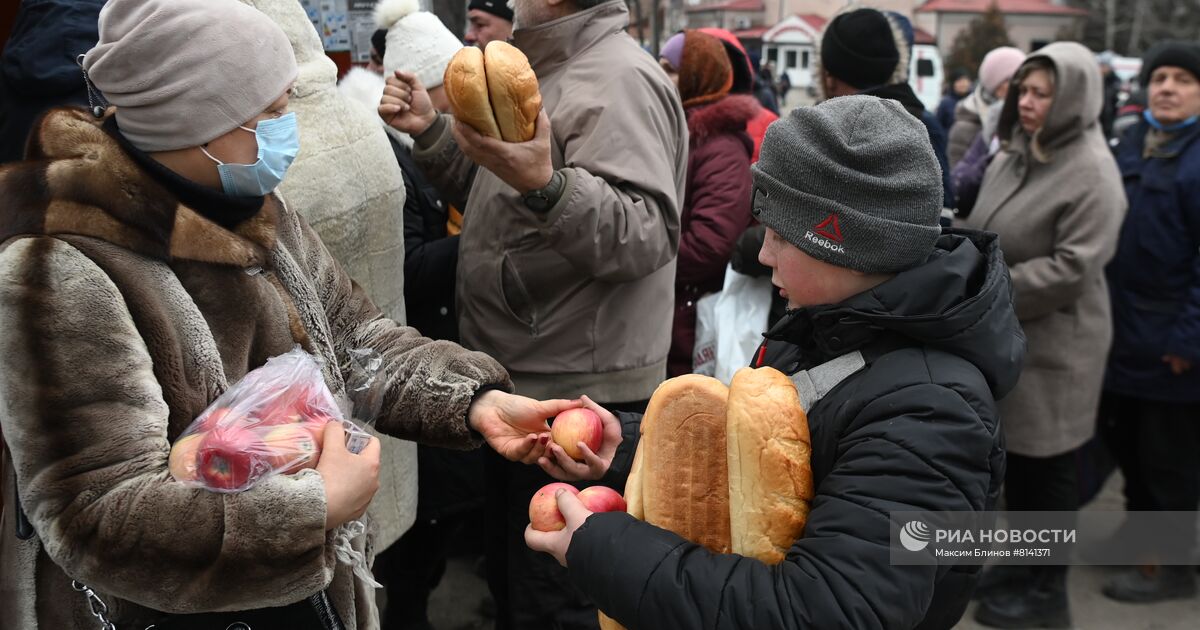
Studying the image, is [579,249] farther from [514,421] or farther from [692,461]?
[692,461]

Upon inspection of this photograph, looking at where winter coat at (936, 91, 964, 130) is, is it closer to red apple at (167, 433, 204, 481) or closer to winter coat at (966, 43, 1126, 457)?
winter coat at (966, 43, 1126, 457)

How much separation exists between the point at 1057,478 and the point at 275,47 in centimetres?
370

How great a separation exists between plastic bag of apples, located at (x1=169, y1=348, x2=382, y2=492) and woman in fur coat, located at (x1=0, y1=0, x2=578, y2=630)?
0.03 meters

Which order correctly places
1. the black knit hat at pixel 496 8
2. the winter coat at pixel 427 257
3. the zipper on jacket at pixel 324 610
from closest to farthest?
1. the zipper on jacket at pixel 324 610
2. the winter coat at pixel 427 257
3. the black knit hat at pixel 496 8

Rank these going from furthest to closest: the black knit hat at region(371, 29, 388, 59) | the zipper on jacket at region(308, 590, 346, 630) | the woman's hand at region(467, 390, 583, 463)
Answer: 1. the black knit hat at region(371, 29, 388, 59)
2. the woman's hand at region(467, 390, 583, 463)
3. the zipper on jacket at region(308, 590, 346, 630)

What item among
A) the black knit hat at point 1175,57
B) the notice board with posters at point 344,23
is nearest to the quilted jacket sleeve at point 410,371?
the notice board with posters at point 344,23

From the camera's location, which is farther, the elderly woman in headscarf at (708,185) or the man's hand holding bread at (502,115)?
the elderly woman in headscarf at (708,185)

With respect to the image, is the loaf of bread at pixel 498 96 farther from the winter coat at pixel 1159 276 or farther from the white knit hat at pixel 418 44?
the winter coat at pixel 1159 276

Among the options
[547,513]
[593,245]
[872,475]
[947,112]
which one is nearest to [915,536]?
[872,475]

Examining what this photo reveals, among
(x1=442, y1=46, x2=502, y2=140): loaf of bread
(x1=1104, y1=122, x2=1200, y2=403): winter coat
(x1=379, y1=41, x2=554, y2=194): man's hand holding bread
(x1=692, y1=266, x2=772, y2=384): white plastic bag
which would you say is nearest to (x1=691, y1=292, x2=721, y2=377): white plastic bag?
(x1=692, y1=266, x2=772, y2=384): white plastic bag

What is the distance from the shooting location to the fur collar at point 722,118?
4406 millimetres

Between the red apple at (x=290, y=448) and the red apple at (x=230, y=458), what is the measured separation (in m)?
0.02

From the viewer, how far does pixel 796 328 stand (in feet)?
6.26

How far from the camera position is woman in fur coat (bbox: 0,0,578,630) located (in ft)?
5.41
